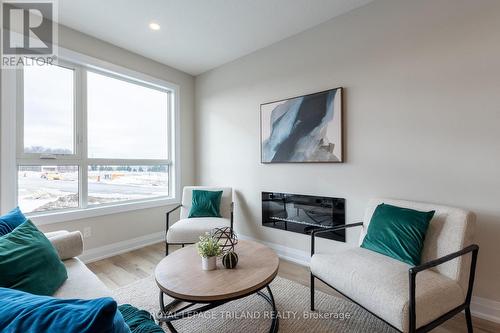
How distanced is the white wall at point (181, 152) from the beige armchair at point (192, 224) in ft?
2.25

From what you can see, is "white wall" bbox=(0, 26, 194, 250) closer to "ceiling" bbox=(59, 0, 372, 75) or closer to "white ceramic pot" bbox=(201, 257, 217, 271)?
"ceiling" bbox=(59, 0, 372, 75)

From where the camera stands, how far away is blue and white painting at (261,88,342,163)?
8.13 feet

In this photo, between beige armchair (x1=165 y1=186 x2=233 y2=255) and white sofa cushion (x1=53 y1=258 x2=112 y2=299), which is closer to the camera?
white sofa cushion (x1=53 y1=258 x2=112 y2=299)

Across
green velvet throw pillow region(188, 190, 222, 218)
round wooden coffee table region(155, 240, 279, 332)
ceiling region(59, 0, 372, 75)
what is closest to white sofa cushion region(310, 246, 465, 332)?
round wooden coffee table region(155, 240, 279, 332)

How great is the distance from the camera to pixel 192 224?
8.87 ft

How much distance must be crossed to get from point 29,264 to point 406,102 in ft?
9.53

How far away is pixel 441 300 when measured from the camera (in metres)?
1.35

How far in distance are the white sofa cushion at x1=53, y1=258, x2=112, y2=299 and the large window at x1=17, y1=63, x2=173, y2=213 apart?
5.23 ft

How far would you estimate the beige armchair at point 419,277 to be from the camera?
1257 mm

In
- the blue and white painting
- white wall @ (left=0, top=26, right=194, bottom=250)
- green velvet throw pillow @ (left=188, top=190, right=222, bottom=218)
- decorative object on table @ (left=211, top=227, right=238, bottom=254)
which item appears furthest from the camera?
green velvet throw pillow @ (left=188, top=190, right=222, bottom=218)

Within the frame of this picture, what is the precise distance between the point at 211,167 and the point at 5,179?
7.66 ft

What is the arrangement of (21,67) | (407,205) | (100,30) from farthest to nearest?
(100,30) → (21,67) → (407,205)

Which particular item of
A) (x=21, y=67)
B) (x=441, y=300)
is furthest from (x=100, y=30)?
(x=441, y=300)

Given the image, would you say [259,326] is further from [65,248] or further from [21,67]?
[21,67]
